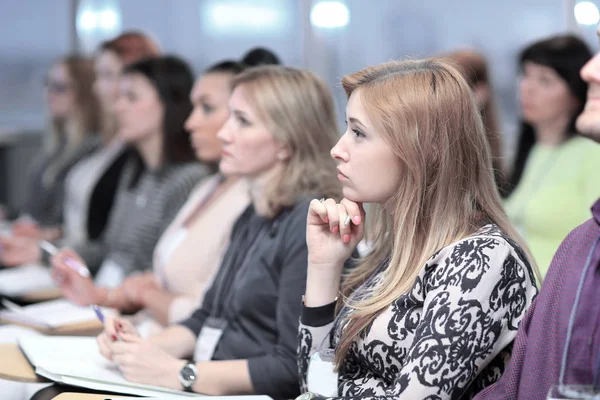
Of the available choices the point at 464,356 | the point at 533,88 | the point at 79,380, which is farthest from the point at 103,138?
the point at 464,356

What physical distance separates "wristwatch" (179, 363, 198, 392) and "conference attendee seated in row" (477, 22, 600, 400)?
76 centimetres

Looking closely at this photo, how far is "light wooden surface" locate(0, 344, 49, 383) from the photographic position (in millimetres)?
1938

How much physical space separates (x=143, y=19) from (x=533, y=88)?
325cm

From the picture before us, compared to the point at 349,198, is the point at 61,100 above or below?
below

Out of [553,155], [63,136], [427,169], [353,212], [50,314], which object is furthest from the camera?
[63,136]

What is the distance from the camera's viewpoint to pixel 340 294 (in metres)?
1.80

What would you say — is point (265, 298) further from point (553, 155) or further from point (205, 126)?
point (553, 155)

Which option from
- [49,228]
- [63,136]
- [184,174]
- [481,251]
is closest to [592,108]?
[481,251]

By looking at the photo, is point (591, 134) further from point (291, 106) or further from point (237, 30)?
point (237, 30)

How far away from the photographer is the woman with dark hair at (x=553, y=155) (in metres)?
2.89

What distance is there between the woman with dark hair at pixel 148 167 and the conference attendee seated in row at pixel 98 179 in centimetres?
24

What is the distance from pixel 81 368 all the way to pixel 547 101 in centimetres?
197

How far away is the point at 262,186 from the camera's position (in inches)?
89.8

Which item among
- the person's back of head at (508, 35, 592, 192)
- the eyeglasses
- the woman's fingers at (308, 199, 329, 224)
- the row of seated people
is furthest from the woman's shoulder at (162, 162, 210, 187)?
the eyeglasses
